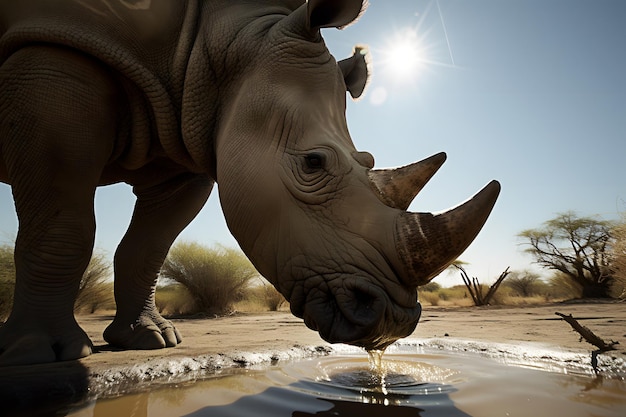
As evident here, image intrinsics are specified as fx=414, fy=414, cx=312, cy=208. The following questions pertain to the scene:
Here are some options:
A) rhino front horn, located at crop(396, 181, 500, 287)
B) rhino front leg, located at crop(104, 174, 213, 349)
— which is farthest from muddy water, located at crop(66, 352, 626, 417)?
rhino front leg, located at crop(104, 174, 213, 349)

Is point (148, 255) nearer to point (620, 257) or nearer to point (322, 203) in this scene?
point (322, 203)

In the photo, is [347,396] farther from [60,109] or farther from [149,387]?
[60,109]

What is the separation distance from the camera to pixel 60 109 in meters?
2.27

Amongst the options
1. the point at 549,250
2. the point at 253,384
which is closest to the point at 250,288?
the point at 253,384

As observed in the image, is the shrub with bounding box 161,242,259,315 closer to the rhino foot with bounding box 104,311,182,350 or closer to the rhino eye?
the rhino foot with bounding box 104,311,182,350

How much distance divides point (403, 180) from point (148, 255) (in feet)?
7.61

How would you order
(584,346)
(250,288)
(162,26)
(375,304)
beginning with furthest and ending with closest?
(250,288), (584,346), (162,26), (375,304)

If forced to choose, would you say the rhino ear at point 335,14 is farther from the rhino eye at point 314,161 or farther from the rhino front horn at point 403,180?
the rhino front horn at point 403,180

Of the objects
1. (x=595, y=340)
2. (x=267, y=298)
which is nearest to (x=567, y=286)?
(x=267, y=298)

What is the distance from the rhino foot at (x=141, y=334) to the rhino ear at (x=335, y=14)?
227cm

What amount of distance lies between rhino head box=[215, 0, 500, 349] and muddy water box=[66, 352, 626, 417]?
24 centimetres

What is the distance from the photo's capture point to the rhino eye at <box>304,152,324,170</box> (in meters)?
1.94

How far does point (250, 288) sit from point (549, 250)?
472 inches

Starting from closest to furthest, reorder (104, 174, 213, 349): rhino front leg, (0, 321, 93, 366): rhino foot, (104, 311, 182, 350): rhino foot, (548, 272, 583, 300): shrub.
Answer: (0, 321, 93, 366): rhino foot, (104, 311, 182, 350): rhino foot, (104, 174, 213, 349): rhino front leg, (548, 272, 583, 300): shrub
